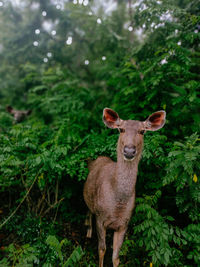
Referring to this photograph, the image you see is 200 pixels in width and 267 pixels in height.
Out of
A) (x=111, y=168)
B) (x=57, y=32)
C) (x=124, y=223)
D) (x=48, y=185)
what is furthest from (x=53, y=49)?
(x=124, y=223)

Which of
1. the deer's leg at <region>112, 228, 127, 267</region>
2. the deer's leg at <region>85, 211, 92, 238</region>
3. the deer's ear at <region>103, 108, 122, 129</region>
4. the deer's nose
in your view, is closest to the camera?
the deer's nose

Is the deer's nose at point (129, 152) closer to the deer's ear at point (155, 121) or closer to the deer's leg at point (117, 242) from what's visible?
the deer's ear at point (155, 121)

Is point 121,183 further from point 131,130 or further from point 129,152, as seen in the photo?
point 131,130

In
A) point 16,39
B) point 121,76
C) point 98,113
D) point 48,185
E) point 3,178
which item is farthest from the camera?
point 16,39

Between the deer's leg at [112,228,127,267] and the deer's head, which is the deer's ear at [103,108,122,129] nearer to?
the deer's head

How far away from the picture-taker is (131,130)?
3.00 m

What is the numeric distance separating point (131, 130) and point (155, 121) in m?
0.62

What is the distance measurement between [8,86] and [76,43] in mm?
4354

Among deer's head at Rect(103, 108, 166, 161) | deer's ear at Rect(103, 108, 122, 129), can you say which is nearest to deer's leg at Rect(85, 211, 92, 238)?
deer's head at Rect(103, 108, 166, 161)

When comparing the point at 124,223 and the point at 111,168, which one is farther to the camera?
the point at 111,168

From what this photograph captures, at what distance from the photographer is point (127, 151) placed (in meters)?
2.72

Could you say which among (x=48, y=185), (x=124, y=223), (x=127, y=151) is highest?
(x=127, y=151)

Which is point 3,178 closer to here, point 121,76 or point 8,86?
point 121,76

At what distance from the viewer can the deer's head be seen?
9.07 ft
